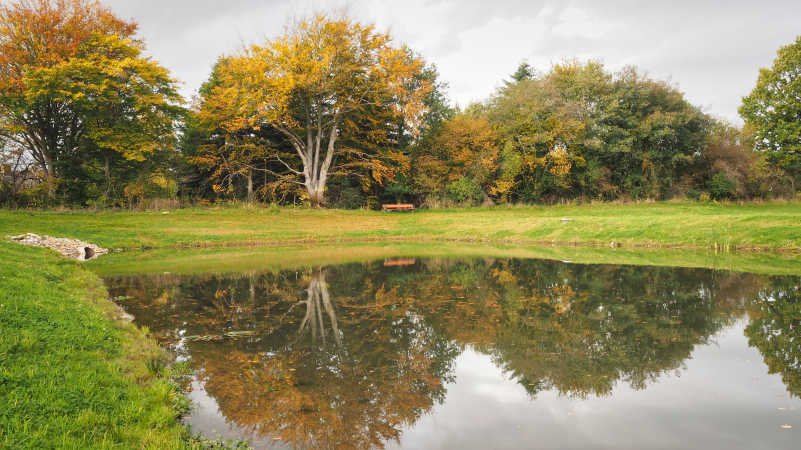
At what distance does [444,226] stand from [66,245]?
18.5 metres

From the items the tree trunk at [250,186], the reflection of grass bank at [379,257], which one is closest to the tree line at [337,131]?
the tree trunk at [250,186]

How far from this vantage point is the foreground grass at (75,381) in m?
3.56

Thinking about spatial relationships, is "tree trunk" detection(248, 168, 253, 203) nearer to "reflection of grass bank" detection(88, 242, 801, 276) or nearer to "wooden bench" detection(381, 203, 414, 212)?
"wooden bench" detection(381, 203, 414, 212)

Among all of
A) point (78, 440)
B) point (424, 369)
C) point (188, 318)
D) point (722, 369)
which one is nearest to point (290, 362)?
point (424, 369)

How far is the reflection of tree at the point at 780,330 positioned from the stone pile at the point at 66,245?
20366mm

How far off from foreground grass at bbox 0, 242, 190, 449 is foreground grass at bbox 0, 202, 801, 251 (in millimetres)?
16680

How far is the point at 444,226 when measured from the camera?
Answer: 26641 millimetres

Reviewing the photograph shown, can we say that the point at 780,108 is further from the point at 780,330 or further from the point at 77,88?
the point at 77,88

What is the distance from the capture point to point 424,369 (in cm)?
559

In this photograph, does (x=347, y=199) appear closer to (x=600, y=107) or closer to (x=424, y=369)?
(x=600, y=107)

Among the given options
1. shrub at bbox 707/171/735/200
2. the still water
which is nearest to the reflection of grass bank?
the still water

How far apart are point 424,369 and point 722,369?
3695 mm

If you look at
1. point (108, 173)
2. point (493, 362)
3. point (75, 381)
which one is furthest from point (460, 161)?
point (75, 381)

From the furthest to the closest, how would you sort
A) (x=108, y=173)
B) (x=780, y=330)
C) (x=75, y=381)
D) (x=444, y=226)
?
(x=108, y=173) → (x=444, y=226) → (x=780, y=330) → (x=75, y=381)
